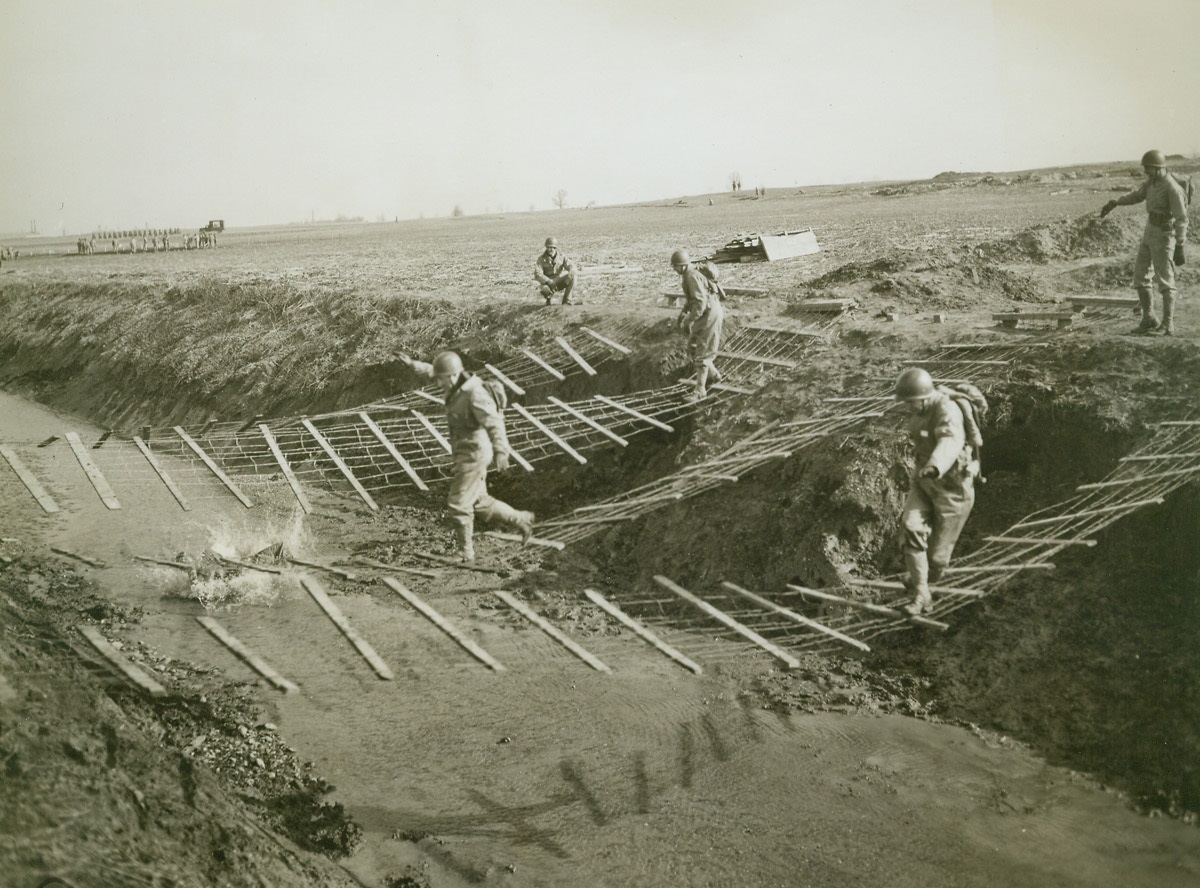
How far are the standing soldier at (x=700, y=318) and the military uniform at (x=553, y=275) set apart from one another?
14.8 ft

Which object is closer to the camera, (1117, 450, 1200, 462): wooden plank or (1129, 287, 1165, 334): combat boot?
(1117, 450, 1200, 462): wooden plank

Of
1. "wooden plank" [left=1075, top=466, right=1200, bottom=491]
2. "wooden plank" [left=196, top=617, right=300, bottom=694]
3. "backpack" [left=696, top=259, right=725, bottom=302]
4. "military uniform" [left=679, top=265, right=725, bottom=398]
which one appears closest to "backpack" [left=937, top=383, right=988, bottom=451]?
"wooden plank" [left=1075, top=466, right=1200, bottom=491]

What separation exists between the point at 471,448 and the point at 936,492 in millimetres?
3861

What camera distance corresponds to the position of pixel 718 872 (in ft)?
22.1

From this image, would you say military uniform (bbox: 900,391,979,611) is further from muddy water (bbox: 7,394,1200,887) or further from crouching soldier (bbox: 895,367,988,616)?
muddy water (bbox: 7,394,1200,887)

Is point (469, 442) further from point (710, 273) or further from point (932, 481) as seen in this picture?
point (710, 273)

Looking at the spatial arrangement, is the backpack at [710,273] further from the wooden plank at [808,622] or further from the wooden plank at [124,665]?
the wooden plank at [124,665]

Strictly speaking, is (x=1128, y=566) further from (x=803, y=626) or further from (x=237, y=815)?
(x=237, y=815)

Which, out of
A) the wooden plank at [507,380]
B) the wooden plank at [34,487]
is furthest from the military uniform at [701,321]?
the wooden plank at [34,487]

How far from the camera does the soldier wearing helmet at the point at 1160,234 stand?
9.88 m

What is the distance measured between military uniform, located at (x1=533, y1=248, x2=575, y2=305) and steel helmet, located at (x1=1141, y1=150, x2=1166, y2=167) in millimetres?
9196

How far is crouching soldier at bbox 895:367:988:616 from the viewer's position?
6.84m

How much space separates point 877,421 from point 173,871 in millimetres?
8111

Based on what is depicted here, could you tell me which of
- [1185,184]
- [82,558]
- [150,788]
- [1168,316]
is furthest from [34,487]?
[1185,184]
